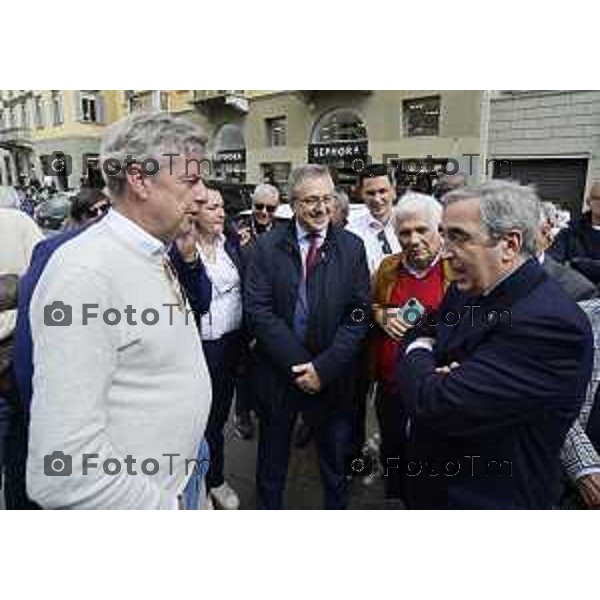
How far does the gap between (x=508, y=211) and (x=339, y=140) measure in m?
14.4

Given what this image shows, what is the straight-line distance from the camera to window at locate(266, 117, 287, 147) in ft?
54.5

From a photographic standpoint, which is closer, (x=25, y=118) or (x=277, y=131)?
(x=277, y=131)

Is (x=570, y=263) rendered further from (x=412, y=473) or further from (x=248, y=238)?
(x=412, y=473)

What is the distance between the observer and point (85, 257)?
1.18m

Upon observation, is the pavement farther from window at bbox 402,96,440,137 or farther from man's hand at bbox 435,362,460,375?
window at bbox 402,96,440,137

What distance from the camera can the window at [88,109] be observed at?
76.3ft

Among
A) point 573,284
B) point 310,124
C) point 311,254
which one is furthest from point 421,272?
point 310,124

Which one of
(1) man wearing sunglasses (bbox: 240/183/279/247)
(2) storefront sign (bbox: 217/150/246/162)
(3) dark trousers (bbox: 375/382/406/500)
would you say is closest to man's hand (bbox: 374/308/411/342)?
(3) dark trousers (bbox: 375/382/406/500)

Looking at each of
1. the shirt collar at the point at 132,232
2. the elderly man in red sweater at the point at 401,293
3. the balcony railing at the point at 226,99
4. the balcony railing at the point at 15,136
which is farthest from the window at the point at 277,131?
the balcony railing at the point at 15,136

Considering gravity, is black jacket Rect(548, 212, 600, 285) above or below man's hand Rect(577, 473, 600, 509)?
above

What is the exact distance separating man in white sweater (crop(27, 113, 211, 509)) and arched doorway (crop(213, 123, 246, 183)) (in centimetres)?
1700

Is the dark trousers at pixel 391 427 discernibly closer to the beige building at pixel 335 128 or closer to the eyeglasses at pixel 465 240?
the eyeglasses at pixel 465 240

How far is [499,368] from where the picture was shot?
1421 mm

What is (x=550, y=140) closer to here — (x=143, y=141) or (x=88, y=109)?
(x=143, y=141)
